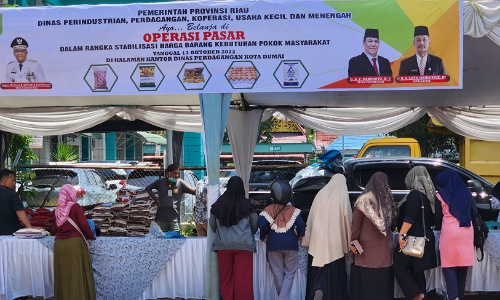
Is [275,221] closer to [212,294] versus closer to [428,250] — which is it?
[212,294]

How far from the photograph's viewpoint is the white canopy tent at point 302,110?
31.4ft

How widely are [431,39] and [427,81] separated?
0.46 m

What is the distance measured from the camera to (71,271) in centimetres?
701

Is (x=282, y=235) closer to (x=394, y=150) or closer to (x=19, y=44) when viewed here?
(x=19, y=44)

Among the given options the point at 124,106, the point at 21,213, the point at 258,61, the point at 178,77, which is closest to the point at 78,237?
the point at 21,213

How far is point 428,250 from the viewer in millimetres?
6676

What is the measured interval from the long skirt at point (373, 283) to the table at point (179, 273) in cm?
73

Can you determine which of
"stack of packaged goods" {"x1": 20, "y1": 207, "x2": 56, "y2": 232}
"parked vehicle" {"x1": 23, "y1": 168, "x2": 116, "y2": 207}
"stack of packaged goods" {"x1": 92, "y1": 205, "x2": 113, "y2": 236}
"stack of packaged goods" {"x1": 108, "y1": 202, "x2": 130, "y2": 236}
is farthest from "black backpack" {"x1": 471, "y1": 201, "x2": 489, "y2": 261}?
"parked vehicle" {"x1": 23, "y1": 168, "x2": 116, "y2": 207}

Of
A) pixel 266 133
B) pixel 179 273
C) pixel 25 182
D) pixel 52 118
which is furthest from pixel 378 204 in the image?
pixel 266 133

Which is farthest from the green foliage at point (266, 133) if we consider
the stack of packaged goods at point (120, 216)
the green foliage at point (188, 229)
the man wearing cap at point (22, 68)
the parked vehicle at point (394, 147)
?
the man wearing cap at point (22, 68)

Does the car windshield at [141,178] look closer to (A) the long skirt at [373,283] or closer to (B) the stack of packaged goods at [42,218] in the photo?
(B) the stack of packaged goods at [42,218]

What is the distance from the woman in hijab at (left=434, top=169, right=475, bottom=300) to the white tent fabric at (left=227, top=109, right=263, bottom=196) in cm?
417

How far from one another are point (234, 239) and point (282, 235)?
0.53 meters

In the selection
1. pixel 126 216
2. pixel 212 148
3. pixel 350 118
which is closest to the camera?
pixel 212 148
